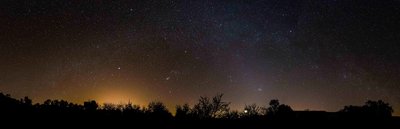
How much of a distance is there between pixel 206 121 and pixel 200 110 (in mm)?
23034

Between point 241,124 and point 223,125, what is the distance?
1.00m

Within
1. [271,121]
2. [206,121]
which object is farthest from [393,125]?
[206,121]

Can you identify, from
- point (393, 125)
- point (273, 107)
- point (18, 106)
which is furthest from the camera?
point (273, 107)

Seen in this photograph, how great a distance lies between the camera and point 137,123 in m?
21.8

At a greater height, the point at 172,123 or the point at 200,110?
the point at 200,110

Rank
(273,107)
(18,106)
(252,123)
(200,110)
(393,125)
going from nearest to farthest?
(393,125) → (252,123) → (18,106) → (200,110) → (273,107)

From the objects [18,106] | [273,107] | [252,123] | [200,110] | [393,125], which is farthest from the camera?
[273,107]

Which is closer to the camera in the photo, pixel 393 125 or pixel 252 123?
pixel 393 125

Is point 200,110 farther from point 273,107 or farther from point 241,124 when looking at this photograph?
point 241,124

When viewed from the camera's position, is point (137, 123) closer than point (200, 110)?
Yes

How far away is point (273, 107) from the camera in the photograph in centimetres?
5319

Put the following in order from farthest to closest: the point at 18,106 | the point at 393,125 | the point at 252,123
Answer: the point at 18,106, the point at 252,123, the point at 393,125

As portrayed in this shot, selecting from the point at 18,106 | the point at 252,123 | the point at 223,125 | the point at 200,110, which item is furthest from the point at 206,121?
the point at 200,110

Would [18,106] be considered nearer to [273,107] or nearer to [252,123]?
[252,123]
